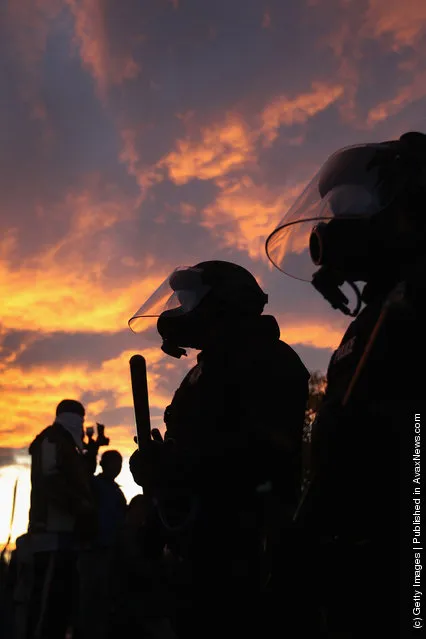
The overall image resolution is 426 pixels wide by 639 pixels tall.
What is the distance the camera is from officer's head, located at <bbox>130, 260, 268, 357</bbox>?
4.70 metres

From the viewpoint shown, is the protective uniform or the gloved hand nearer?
the protective uniform

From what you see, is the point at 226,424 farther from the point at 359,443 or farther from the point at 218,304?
the point at 359,443

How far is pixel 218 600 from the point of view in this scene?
401cm

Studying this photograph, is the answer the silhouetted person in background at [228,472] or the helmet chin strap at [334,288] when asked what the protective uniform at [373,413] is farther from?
the silhouetted person in background at [228,472]

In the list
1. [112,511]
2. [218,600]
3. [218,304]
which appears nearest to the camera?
[218,600]

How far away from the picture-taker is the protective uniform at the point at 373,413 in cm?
230

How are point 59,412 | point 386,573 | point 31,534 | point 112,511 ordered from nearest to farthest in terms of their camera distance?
point 386,573 → point 31,534 → point 59,412 → point 112,511

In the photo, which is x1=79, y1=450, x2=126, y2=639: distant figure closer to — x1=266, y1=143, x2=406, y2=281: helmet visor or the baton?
the baton

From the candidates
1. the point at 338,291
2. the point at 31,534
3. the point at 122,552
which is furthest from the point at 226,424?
the point at 122,552

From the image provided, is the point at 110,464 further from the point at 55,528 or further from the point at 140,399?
the point at 140,399

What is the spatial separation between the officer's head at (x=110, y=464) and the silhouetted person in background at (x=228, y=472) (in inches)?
200

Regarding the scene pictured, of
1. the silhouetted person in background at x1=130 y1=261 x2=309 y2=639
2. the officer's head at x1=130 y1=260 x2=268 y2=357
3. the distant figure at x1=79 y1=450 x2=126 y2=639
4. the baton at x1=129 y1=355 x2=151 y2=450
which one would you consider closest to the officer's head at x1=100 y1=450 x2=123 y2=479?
the distant figure at x1=79 y1=450 x2=126 y2=639

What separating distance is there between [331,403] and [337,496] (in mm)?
284

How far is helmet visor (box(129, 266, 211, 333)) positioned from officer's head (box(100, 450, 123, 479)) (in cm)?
450
